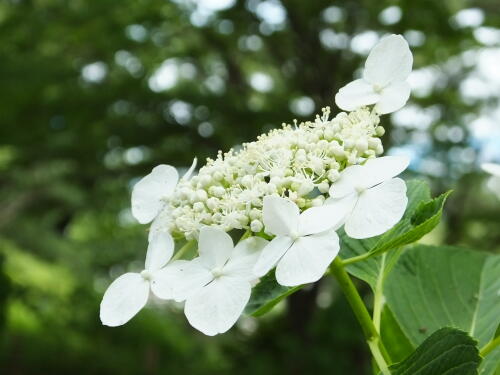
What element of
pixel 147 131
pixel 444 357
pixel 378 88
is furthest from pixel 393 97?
pixel 147 131

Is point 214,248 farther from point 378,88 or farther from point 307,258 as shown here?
point 378,88

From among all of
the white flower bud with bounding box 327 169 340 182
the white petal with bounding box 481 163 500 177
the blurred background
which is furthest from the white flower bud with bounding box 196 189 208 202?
the blurred background

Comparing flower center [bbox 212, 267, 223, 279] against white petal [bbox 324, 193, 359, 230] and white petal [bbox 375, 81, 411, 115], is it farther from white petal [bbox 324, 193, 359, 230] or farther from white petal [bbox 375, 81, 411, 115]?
white petal [bbox 375, 81, 411, 115]

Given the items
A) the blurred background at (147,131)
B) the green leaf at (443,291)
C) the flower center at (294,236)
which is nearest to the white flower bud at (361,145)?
the flower center at (294,236)

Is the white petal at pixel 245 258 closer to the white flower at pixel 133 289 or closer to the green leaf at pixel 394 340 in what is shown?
the white flower at pixel 133 289

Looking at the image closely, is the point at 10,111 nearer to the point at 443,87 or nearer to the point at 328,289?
the point at 443,87

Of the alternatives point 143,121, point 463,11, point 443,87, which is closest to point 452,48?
point 463,11
